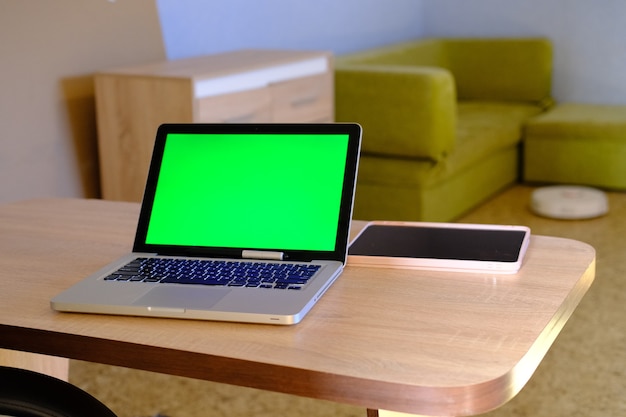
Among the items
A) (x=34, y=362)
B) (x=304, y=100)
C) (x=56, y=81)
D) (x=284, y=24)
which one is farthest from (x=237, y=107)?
(x=34, y=362)

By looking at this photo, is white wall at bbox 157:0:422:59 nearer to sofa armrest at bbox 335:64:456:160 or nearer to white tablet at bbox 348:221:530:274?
sofa armrest at bbox 335:64:456:160

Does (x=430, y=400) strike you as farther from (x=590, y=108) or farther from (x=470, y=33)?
(x=470, y=33)

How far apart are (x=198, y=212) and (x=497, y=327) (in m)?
0.55

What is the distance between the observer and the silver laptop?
118cm

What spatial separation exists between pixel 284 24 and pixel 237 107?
56.7 inches

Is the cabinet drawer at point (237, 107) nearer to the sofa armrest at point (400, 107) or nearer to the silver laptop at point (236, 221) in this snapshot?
the sofa armrest at point (400, 107)

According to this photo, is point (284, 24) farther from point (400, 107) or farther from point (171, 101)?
point (171, 101)

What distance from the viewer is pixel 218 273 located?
1.25 meters

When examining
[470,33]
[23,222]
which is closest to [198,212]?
[23,222]

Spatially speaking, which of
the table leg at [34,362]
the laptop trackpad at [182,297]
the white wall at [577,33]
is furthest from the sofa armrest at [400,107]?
the laptop trackpad at [182,297]

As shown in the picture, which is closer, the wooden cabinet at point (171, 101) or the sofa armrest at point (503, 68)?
the wooden cabinet at point (171, 101)

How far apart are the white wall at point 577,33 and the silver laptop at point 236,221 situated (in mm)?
4644

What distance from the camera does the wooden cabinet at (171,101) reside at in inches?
124

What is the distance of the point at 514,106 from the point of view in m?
5.41
